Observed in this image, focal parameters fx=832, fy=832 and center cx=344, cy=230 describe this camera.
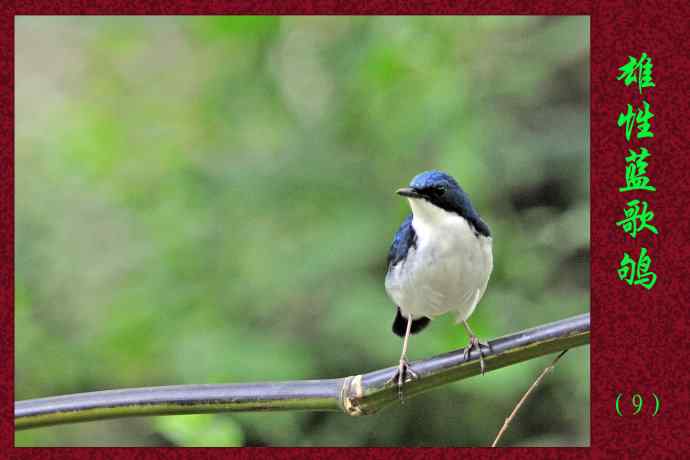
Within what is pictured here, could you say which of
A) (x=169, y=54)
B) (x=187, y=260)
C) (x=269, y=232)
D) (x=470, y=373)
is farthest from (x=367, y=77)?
(x=470, y=373)

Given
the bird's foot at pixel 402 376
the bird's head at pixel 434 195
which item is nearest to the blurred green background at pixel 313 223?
the bird's head at pixel 434 195

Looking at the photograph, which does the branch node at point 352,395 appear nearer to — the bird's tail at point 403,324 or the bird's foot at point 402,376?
the bird's foot at point 402,376

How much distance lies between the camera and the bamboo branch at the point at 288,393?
235 cm

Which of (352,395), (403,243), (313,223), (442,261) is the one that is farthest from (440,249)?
(313,223)

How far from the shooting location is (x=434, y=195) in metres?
3.65

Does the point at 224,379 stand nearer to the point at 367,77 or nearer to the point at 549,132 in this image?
the point at 367,77

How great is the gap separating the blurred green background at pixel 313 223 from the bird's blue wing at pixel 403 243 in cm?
89

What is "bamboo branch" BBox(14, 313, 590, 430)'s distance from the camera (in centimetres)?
235

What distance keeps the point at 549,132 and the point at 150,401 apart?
4356 mm

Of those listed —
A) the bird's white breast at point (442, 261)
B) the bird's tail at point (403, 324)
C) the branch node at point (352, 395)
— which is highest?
the bird's white breast at point (442, 261)

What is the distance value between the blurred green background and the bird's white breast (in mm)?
868

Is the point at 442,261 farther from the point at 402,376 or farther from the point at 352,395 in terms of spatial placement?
the point at 352,395

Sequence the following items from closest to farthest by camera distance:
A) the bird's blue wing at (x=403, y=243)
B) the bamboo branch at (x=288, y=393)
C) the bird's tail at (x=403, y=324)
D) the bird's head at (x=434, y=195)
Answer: the bamboo branch at (x=288, y=393) → the bird's head at (x=434, y=195) → the bird's blue wing at (x=403, y=243) → the bird's tail at (x=403, y=324)

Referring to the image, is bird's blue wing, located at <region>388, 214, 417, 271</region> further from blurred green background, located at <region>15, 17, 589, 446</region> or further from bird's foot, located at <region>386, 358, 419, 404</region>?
bird's foot, located at <region>386, 358, 419, 404</region>
